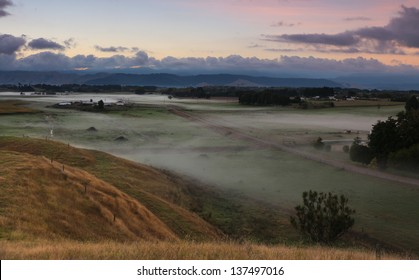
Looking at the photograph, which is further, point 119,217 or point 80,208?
point 119,217

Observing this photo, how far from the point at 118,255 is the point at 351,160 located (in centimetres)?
8434

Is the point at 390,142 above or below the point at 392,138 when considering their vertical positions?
below

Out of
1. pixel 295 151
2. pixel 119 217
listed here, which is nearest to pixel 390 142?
pixel 295 151

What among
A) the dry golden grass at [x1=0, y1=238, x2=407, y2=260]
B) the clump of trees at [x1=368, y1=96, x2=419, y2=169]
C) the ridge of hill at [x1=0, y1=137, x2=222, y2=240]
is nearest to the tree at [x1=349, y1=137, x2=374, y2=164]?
the clump of trees at [x1=368, y1=96, x2=419, y2=169]

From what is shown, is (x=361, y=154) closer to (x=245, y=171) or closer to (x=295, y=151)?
(x=295, y=151)

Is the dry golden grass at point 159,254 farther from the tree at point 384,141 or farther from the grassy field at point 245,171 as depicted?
the tree at point 384,141

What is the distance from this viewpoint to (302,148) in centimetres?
11181

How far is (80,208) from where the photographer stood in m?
33.1

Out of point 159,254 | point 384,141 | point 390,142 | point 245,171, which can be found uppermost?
point 159,254

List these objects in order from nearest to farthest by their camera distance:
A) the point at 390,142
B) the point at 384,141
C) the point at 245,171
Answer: the point at 245,171, the point at 390,142, the point at 384,141

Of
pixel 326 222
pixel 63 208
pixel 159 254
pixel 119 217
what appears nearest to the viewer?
pixel 159 254

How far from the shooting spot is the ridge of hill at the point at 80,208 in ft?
87.5

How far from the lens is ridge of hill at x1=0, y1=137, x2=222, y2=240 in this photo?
2667cm

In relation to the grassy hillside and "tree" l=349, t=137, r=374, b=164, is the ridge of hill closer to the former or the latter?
the grassy hillside
